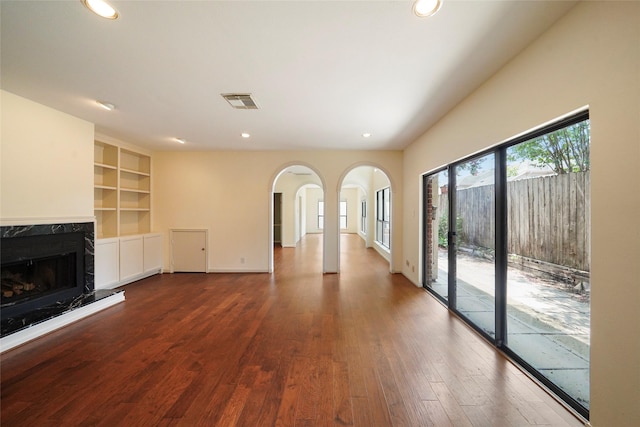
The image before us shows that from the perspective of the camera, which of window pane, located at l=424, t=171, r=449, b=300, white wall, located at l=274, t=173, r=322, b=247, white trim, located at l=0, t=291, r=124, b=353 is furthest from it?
white wall, located at l=274, t=173, r=322, b=247

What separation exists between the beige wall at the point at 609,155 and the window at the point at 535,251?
0.22m

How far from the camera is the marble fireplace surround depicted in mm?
2584

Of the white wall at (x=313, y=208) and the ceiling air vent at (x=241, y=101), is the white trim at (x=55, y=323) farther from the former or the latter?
the white wall at (x=313, y=208)

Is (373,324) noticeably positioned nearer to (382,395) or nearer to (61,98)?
(382,395)

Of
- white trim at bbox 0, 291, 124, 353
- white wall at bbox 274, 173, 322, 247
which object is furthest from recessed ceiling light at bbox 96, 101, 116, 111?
white wall at bbox 274, 173, 322, 247

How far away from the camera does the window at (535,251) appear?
176 centimetres

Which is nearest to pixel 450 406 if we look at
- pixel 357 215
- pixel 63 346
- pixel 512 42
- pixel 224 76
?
pixel 512 42

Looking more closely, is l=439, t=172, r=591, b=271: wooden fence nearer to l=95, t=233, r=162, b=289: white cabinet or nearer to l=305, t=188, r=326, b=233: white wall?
l=95, t=233, r=162, b=289: white cabinet

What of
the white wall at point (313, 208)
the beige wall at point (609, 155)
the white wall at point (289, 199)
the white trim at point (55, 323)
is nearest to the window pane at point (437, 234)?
the beige wall at point (609, 155)

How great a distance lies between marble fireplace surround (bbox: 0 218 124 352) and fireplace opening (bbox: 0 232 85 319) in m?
0.07

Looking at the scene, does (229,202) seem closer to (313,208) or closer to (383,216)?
(383,216)

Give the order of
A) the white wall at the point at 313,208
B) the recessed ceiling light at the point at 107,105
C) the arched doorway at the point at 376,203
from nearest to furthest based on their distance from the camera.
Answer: the recessed ceiling light at the point at 107,105 → the arched doorway at the point at 376,203 → the white wall at the point at 313,208

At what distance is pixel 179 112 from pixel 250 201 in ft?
8.15

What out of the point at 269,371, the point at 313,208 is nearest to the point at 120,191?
the point at 269,371
